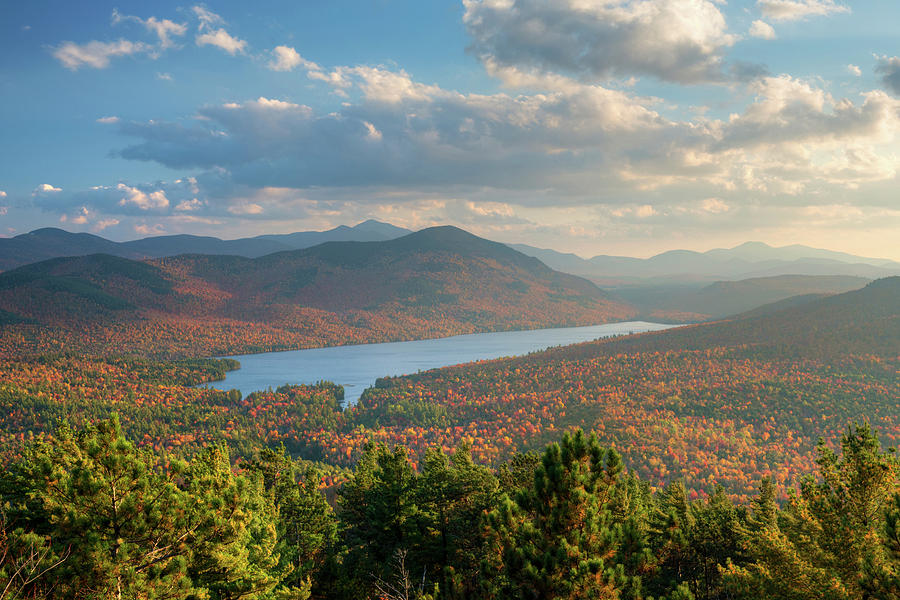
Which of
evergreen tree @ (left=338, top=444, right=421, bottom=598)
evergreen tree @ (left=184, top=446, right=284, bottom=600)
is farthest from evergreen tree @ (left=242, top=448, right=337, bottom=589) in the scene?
evergreen tree @ (left=184, top=446, right=284, bottom=600)

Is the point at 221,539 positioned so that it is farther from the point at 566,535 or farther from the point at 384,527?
the point at 384,527

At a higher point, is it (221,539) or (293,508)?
(221,539)

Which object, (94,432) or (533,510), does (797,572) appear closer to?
(533,510)

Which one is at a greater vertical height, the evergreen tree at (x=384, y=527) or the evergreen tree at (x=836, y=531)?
the evergreen tree at (x=836, y=531)

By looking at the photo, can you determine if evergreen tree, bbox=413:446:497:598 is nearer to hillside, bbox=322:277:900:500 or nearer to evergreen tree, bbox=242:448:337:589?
evergreen tree, bbox=242:448:337:589

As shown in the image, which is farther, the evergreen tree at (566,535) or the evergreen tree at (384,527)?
the evergreen tree at (384,527)

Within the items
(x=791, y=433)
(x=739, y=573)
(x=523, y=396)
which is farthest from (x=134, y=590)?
(x=523, y=396)

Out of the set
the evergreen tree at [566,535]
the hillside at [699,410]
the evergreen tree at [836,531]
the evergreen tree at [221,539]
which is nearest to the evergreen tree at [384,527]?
the evergreen tree at [221,539]

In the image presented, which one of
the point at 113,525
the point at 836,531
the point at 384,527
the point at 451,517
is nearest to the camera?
the point at 113,525

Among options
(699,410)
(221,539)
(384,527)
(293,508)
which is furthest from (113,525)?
(699,410)

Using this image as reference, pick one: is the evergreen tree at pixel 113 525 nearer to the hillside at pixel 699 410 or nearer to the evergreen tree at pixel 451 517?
the evergreen tree at pixel 451 517

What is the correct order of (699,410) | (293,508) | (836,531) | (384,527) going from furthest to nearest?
(699,410)
(293,508)
(384,527)
(836,531)
